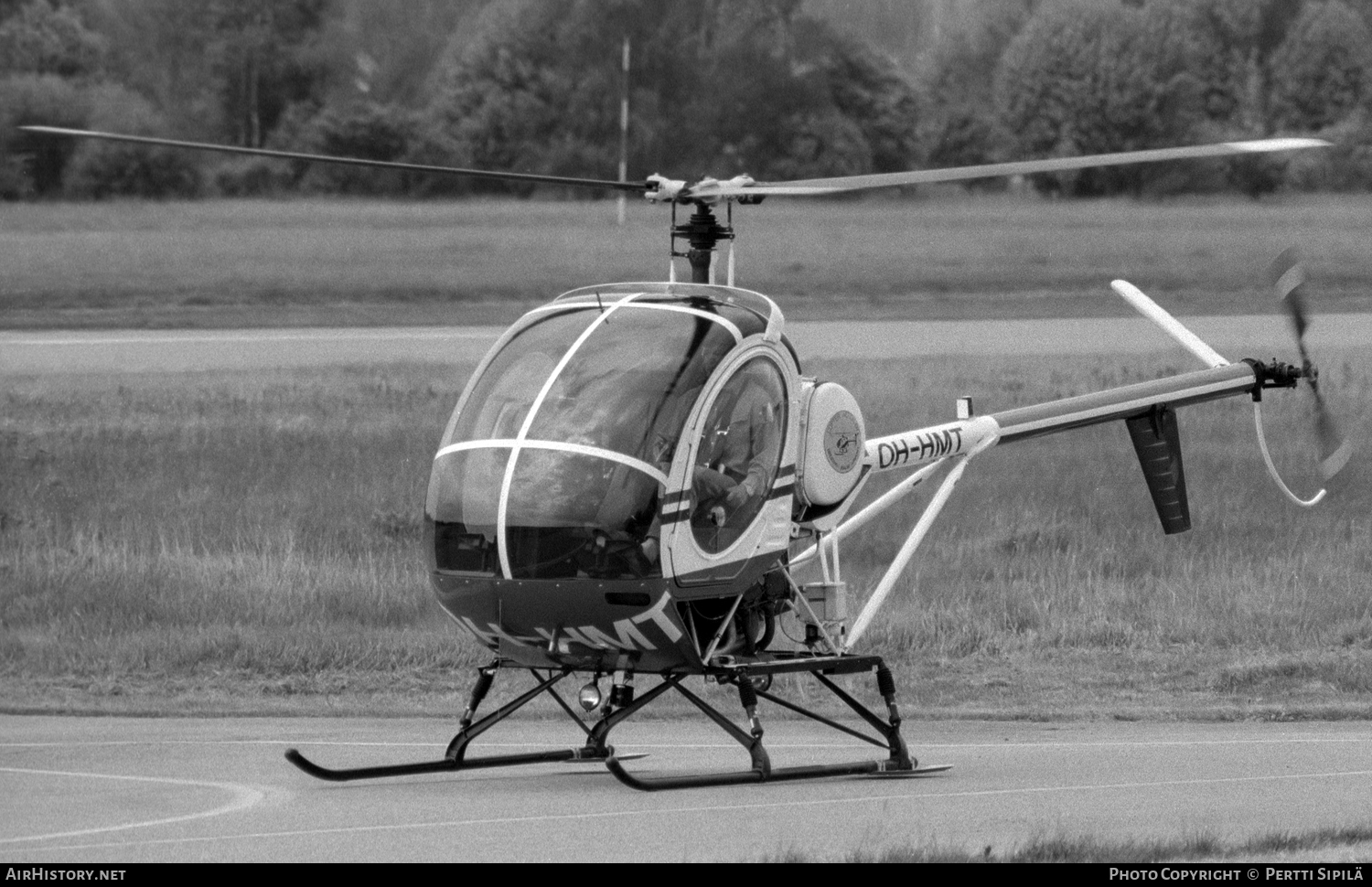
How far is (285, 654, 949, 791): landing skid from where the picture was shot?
9.23 meters

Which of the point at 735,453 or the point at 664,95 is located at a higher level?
the point at 664,95

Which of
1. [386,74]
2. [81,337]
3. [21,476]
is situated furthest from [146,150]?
[21,476]

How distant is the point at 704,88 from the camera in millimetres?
40906

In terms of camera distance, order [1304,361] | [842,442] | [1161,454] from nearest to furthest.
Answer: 1. [842,442]
2. [1161,454]
3. [1304,361]

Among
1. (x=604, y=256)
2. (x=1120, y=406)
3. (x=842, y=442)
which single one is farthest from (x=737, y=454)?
(x=604, y=256)

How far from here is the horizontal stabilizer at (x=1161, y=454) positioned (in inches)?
492

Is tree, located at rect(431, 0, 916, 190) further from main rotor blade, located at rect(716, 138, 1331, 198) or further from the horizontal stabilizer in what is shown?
main rotor blade, located at rect(716, 138, 1331, 198)

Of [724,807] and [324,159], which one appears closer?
[324,159]

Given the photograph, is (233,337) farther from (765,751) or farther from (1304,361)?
(765,751)

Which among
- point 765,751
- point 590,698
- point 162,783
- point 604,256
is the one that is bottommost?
point 162,783

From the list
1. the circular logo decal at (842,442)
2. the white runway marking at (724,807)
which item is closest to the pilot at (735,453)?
the circular logo decal at (842,442)

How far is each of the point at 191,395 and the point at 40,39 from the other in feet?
49.4

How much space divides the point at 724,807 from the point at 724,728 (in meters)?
0.76

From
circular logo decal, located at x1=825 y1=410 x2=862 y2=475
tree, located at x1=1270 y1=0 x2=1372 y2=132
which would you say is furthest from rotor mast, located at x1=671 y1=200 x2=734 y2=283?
tree, located at x1=1270 y1=0 x2=1372 y2=132
